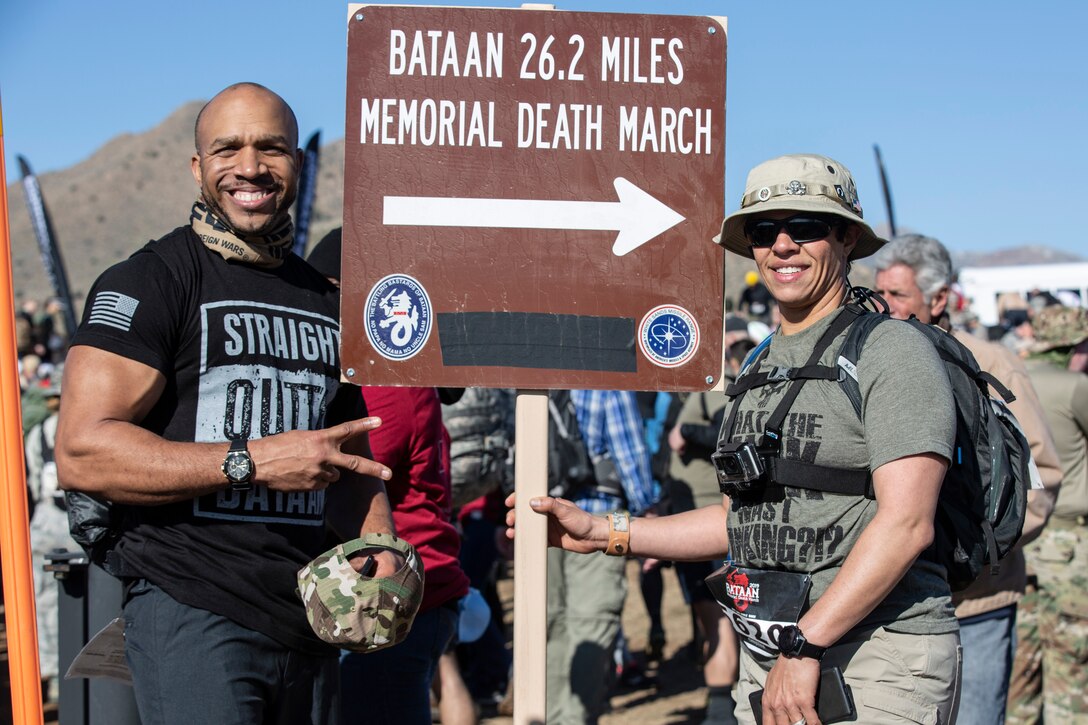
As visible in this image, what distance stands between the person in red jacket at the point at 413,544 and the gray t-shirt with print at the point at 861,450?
1381 mm

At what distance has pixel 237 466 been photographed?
245 centimetres

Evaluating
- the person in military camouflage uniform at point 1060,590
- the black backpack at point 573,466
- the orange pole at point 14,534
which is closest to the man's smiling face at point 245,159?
the orange pole at point 14,534

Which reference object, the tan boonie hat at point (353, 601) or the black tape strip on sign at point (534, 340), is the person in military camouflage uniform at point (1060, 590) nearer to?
the black tape strip on sign at point (534, 340)

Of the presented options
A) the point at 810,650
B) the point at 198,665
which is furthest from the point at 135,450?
the point at 810,650

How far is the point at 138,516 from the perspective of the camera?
2.60 metres

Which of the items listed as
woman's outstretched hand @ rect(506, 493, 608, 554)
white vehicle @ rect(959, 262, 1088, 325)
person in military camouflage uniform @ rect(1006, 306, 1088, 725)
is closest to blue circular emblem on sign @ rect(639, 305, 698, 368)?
woman's outstretched hand @ rect(506, 493, 608, 554)

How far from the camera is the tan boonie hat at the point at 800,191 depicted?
8.75 ft

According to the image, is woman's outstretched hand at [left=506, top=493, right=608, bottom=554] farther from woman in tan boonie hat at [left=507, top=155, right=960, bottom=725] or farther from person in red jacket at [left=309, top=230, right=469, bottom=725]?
person in red jacket at [left=309, top=230, right=469, bottom=725]

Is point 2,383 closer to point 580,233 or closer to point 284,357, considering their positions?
point 284,357

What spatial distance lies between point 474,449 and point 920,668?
309cm

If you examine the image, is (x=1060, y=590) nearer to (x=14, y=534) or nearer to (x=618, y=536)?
(x=618, y=536)

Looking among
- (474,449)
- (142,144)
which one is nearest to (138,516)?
(474,449)

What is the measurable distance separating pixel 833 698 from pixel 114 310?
1.79 metres

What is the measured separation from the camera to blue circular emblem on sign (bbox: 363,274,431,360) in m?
2.71
